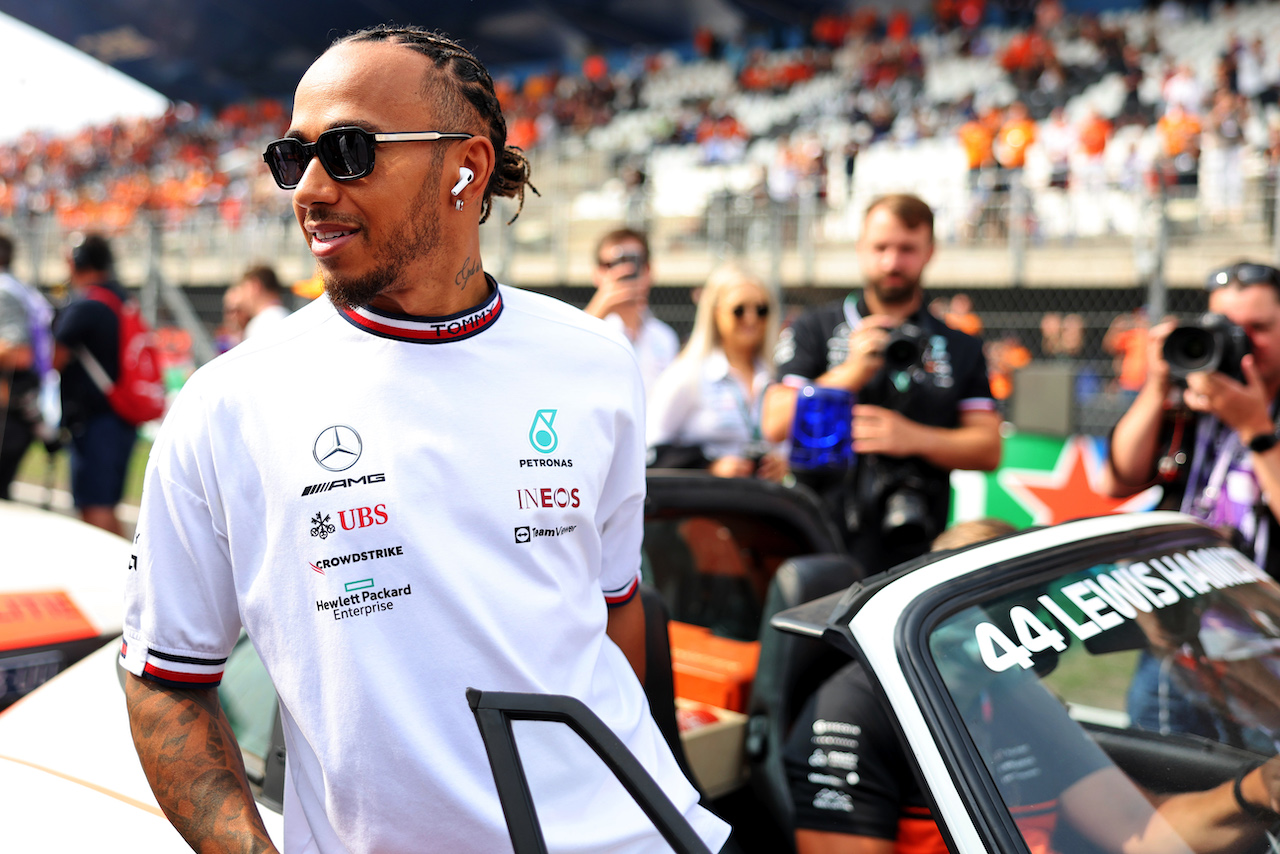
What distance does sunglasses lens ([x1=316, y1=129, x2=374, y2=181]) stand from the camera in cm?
122

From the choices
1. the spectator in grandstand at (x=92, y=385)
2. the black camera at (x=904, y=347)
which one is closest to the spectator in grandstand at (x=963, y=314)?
the spectator in grandstand at (x=92, y=385)

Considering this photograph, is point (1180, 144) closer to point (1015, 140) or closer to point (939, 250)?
point (939, 250)

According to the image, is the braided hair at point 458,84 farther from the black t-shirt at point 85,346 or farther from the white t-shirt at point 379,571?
the black t-shirt at point 85,346

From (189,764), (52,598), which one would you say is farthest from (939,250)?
(189,764)

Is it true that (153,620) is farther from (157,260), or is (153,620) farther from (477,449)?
(157,260)

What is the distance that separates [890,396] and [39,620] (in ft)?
7.54

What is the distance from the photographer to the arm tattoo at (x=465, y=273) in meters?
1.33

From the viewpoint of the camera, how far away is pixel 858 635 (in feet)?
4.85

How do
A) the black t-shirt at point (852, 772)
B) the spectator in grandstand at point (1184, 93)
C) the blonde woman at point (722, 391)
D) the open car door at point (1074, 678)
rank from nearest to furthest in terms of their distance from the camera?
the open car door at point (1074, 678), the black t-shirt at point (852, 772), the blonde woman at point (722, 391), the spectator in grandstand at point (1184, 93)

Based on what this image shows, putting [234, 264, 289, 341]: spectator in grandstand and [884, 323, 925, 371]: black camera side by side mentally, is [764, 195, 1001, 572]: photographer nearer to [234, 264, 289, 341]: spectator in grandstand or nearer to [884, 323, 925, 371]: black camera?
[884, 323, 925, 371]: black camera

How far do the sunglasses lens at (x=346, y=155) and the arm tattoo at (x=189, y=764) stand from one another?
626mm

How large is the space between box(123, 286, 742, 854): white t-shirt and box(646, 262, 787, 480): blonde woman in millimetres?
2704

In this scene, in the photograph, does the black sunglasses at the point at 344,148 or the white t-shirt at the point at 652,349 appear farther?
the white t-shirt at the point at 652,349

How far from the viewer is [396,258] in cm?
125
